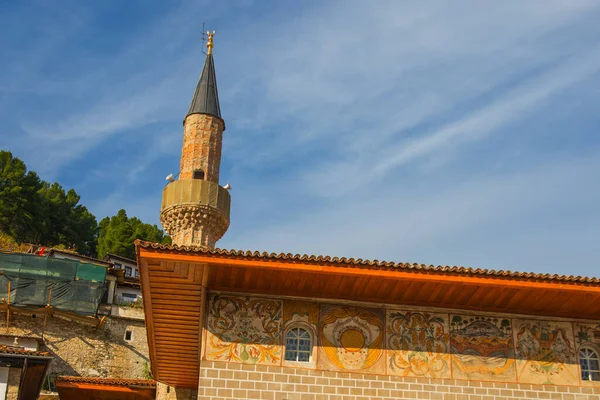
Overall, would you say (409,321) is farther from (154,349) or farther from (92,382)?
(92,382)

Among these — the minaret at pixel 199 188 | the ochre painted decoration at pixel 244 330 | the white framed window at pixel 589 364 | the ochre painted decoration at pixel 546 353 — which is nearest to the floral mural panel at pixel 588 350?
the white framed window at pixel 589 364

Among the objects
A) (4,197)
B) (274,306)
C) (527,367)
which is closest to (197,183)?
(274,306)

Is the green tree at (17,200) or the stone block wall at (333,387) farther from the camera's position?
the green tree at (17,200)

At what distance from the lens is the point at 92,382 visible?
1755 cm

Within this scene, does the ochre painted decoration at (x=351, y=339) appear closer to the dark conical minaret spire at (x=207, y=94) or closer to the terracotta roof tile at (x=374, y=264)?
the terracotta roof tile at (x=374, y=264)

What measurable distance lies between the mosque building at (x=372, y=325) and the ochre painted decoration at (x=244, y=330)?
0.05 feet

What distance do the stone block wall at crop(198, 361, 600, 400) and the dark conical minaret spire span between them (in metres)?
15.0

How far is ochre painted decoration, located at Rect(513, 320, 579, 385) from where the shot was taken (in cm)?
1137

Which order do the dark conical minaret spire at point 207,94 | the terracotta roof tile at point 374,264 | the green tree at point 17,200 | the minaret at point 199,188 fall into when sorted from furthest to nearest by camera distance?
the green tree at point 17,200
the dark conical minaret spire at point 207,94
the minaret at point 199,188
the terracotta roof tile at point 374,264

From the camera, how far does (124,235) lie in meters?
51.2

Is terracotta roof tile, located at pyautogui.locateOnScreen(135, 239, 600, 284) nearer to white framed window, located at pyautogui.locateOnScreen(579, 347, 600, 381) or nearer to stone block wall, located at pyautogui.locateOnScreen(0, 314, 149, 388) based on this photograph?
white framed window, located at pyautogui.locateOnScreen(579, 347, 600, 381)

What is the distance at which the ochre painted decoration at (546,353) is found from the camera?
1137cm

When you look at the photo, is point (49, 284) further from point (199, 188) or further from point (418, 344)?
point (418, 344)

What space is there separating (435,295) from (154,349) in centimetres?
530
